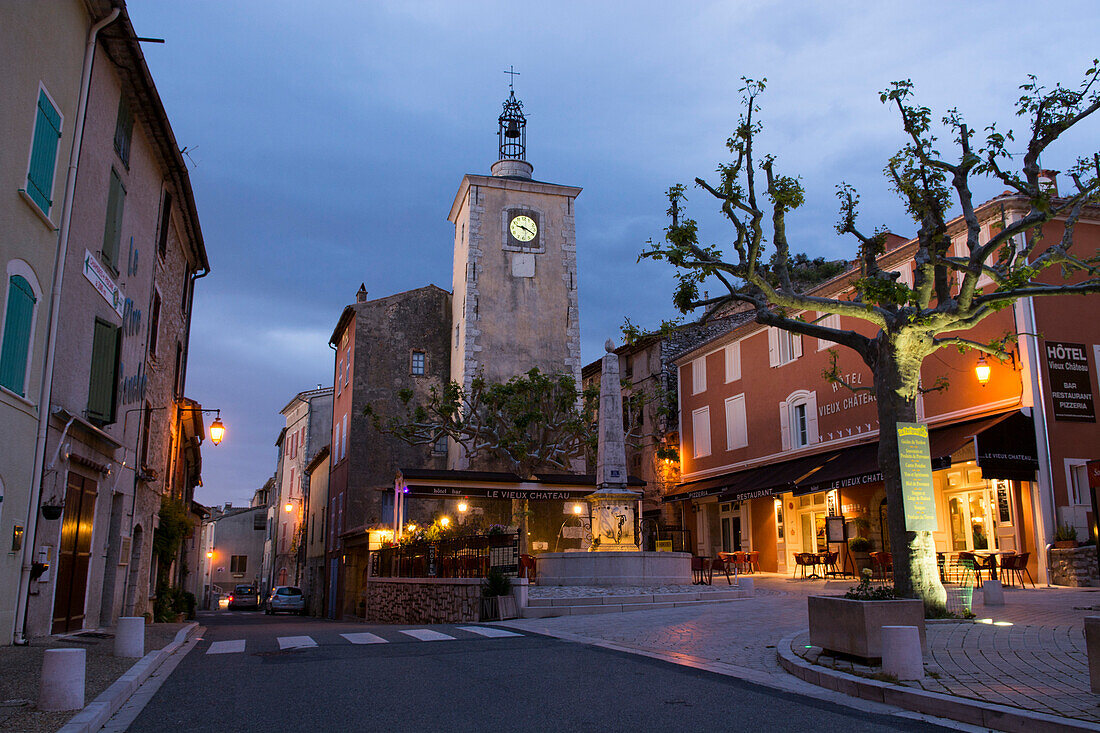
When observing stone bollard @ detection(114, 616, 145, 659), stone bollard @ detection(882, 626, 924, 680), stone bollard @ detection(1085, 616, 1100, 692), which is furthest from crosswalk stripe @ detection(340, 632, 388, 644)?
stone bollard @ detection(1085, 616, 1100, 692)

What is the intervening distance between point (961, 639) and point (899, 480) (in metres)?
2.32

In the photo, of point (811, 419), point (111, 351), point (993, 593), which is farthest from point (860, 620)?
point (811, 419)

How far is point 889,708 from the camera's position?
6.23 m

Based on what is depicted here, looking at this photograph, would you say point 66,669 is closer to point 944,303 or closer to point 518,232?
point 944,303

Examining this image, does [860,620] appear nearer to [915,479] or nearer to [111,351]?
[915,479]

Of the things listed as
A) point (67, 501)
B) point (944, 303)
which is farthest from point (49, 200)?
point (944, 303)

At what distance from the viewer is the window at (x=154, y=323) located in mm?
17125

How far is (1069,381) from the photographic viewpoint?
1920 centimetres

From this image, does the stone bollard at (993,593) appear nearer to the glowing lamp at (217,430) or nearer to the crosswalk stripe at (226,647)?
the crosswalk stripe at (226,647)

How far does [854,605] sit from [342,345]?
3321cm

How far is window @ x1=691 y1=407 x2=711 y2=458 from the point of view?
32.0m

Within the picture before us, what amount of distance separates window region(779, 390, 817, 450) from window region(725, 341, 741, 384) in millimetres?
3167

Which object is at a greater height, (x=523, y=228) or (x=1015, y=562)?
(x=523, y=228)

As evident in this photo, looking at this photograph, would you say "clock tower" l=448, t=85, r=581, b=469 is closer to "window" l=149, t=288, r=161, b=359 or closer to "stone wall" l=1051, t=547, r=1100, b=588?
"window" l=149, t=288, r=161, b=359
